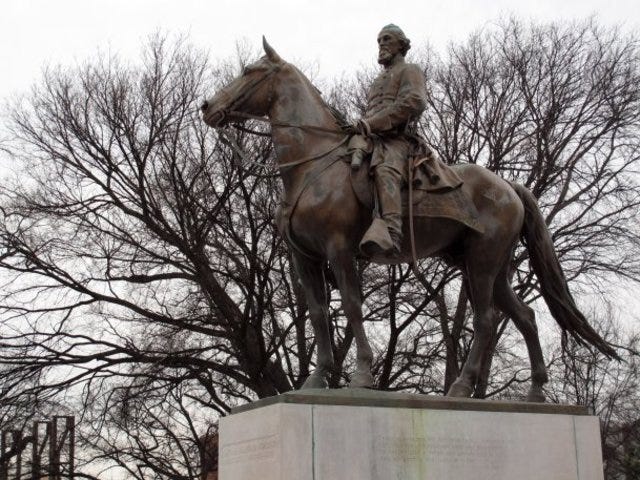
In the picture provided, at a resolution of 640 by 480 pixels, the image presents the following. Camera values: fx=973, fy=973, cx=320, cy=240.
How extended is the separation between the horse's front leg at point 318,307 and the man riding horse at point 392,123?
0.87m

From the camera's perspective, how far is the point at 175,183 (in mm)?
18844

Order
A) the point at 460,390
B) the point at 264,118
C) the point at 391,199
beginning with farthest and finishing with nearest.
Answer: the point at 264,118, the point at 460,390, the point at 391,199

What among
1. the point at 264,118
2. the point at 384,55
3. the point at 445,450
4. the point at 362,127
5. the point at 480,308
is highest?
the point at 384,55

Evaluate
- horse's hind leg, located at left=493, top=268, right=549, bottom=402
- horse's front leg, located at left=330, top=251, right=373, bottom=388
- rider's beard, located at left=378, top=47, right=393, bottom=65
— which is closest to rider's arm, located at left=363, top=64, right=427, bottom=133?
rider's beard, located at left=378, top=47, right=393, bottom=65

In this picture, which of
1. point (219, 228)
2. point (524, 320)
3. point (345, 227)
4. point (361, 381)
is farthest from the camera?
point (219, 228)

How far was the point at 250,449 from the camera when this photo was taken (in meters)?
7.55

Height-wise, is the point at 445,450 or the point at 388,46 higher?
the point at 388,46

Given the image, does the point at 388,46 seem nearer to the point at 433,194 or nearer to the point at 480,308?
the point at 433,194

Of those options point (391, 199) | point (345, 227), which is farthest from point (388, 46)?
point (345, 227)

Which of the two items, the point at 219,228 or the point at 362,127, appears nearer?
the point at 362,127

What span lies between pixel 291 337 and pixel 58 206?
19.0ft

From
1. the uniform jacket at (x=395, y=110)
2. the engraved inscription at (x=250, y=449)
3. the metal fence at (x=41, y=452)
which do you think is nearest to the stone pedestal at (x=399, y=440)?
the engraved inscription at (x=250, y=449)

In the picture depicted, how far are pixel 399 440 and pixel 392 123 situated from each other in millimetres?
2954

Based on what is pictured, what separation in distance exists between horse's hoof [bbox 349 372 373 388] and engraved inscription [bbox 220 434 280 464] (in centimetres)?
98
